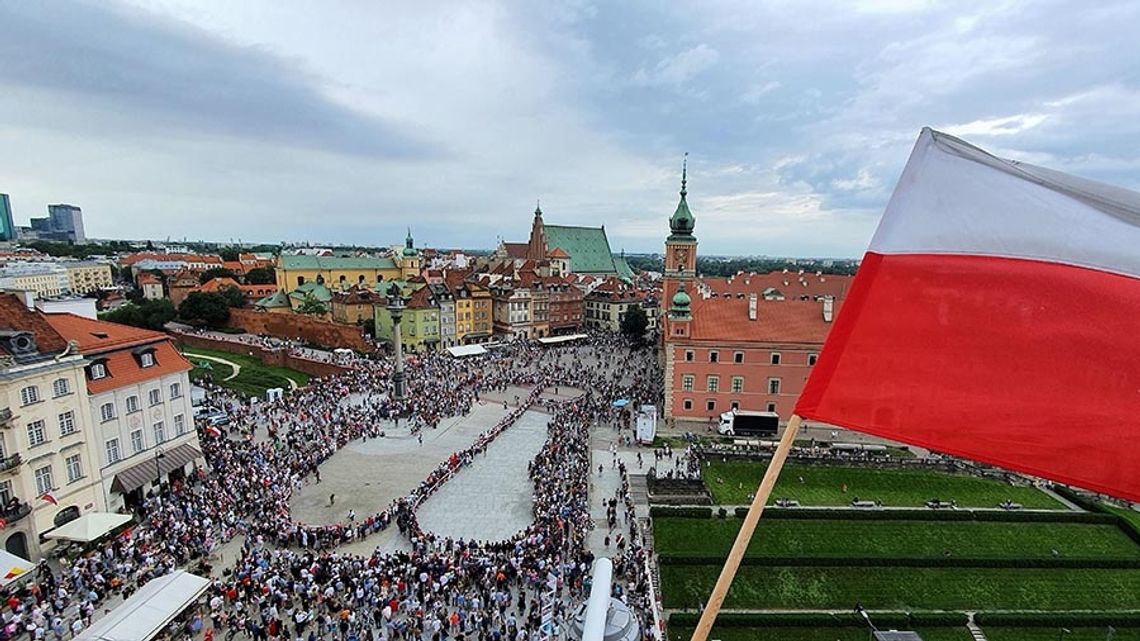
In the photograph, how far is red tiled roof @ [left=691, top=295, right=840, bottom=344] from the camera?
3838 centimetres

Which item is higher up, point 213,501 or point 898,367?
point 898,367

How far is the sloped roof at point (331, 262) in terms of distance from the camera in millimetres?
97312

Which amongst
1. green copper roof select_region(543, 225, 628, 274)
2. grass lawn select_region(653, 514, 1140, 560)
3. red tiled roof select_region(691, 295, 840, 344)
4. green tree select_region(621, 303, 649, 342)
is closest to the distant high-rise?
green copper roof select_region(543, 225, 628, 274)

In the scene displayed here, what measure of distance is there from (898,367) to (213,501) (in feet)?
90.2

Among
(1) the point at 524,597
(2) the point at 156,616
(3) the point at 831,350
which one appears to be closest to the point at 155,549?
(2) the point at 156,616

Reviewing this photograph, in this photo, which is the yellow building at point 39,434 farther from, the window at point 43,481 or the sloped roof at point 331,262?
the sloped roof at point 331,262

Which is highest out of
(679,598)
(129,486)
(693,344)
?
(693,344)

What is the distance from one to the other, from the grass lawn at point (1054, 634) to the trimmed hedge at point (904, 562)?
129 inches

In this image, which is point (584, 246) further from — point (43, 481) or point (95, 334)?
point (43, 481)

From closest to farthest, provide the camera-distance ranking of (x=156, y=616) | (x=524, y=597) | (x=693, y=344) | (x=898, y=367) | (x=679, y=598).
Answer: (x=898, y=367) < (x=156, y=616) < (x=524, y=597) < (x=679, y=598) < (x=693, y=344)

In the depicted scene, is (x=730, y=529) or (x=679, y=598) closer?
(x=679, y=598)

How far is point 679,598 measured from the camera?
1994 cm

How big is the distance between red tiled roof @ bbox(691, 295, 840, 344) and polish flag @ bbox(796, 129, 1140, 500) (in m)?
34.6

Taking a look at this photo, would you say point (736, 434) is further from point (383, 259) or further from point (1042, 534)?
point (383, 259)
